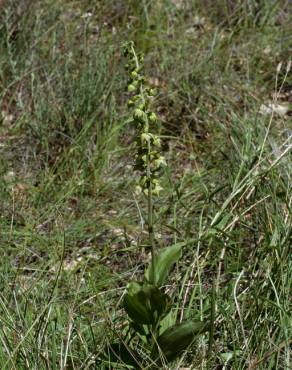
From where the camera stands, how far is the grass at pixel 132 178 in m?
2.84

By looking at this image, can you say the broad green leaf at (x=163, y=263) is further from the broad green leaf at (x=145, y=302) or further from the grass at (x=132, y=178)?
the grass at (x=132, y=178)

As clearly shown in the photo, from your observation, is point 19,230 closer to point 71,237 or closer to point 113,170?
point 71,237

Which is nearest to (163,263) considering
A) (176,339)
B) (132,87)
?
(176,339)

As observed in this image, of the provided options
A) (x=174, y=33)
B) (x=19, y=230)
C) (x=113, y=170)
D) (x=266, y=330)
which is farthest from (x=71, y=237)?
(x=174, y=33)

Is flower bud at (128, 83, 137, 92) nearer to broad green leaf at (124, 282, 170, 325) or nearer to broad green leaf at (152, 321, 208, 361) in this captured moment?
broad green leaf at (124, 282, 170, 325)

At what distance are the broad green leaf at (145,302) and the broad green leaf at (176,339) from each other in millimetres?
77

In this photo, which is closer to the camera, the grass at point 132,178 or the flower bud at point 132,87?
the flower bud at point 132,87

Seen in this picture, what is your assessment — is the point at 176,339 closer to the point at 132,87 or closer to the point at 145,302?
the point at 145,302

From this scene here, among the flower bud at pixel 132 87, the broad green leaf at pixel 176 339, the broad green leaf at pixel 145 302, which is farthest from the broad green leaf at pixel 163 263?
the flower bud at pixel 132 87

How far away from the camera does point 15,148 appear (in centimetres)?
467

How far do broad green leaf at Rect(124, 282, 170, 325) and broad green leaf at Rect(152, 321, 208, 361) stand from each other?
0.25 ft

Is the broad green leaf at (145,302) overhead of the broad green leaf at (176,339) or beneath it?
overhead

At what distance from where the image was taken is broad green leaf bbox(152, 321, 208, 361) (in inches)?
102

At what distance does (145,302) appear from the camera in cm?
258
